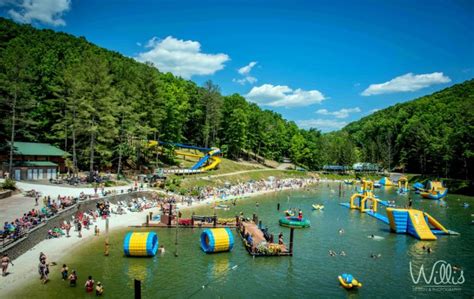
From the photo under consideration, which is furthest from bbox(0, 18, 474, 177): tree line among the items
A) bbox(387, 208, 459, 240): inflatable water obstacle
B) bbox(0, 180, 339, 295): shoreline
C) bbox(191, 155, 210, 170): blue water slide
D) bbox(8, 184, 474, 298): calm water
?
bbox(387, 208, 459, 240): inflatable water obstacle

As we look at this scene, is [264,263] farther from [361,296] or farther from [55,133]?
[55,133]

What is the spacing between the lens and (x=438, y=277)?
96.2ft

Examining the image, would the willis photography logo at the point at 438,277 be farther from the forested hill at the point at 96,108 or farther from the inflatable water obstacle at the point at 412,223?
the forested hill at the point at 96,108

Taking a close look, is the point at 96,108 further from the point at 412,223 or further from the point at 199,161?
the point at 412,223

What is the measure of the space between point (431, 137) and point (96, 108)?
103m

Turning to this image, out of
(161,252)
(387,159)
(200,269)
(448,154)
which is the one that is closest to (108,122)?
(161,252)

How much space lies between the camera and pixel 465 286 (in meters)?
27.0

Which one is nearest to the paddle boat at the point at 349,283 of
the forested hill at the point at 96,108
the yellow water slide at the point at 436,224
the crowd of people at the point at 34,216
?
the yellow water slide at the point at 436,224

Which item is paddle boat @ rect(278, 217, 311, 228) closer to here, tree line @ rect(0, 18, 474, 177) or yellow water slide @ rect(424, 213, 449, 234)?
yellow water slide @ rect(424, 213, 449, 234)

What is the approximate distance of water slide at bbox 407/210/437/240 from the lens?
40.2m

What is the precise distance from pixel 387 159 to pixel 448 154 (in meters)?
35.4

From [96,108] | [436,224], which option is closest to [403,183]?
[436,224]

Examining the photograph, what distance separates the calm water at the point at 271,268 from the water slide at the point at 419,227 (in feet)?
2.73

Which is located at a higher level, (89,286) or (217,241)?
(217,241)
